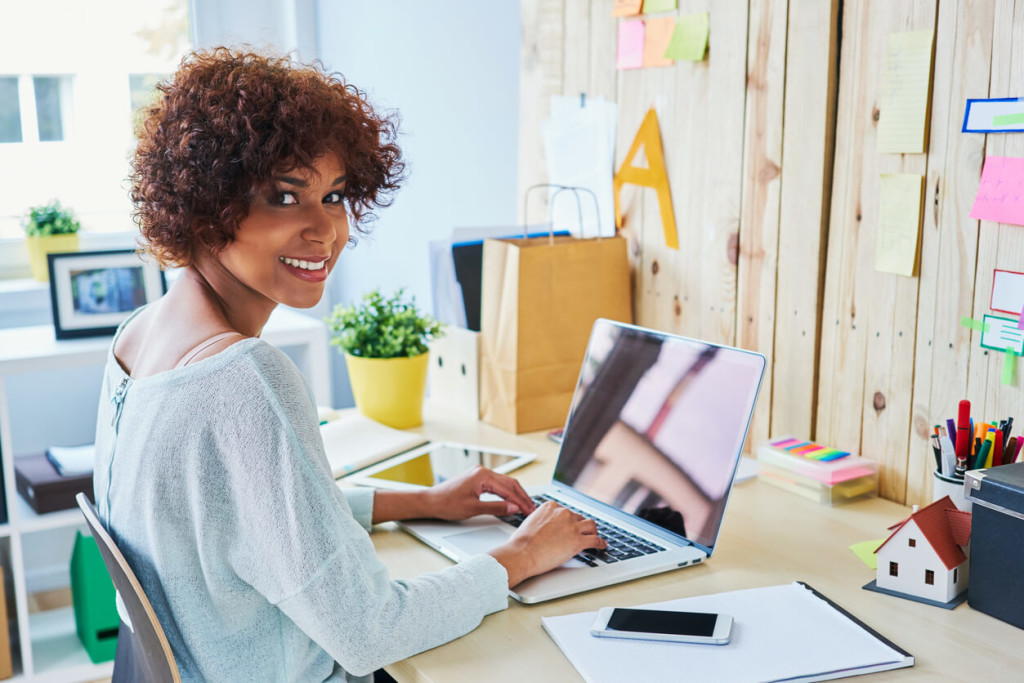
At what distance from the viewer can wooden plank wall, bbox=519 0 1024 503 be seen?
1256 millimetres

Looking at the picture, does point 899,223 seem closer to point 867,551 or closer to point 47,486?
point 867,551

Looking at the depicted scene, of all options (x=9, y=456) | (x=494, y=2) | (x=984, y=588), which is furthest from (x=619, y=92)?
(x=9, y=456)

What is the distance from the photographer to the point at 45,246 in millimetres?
2441

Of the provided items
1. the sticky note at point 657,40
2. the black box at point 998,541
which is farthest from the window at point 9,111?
the black box at point 998,541

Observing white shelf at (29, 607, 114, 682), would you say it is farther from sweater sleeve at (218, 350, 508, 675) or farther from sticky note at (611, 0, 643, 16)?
sticky note at (611, 0, 643, 16)

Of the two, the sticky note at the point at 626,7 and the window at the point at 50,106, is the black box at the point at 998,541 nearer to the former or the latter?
the sticky note at the point at 626,7

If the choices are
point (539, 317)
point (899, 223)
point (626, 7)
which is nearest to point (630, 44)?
point (626, 7)

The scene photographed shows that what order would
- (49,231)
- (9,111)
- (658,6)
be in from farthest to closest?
(9,111), (49,231), (658,6)

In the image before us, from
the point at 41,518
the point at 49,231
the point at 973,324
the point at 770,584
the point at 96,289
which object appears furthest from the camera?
the point at 49,231

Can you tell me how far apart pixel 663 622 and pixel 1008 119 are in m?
0.74

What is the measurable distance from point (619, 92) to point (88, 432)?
1799 mm

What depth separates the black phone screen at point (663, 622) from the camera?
3.31 ft

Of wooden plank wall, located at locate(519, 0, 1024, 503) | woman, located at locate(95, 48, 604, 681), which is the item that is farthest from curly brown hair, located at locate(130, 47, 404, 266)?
wooden plank wall, located at locate(519, 0, 1024, 503)

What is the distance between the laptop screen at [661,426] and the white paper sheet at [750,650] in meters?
0.16
